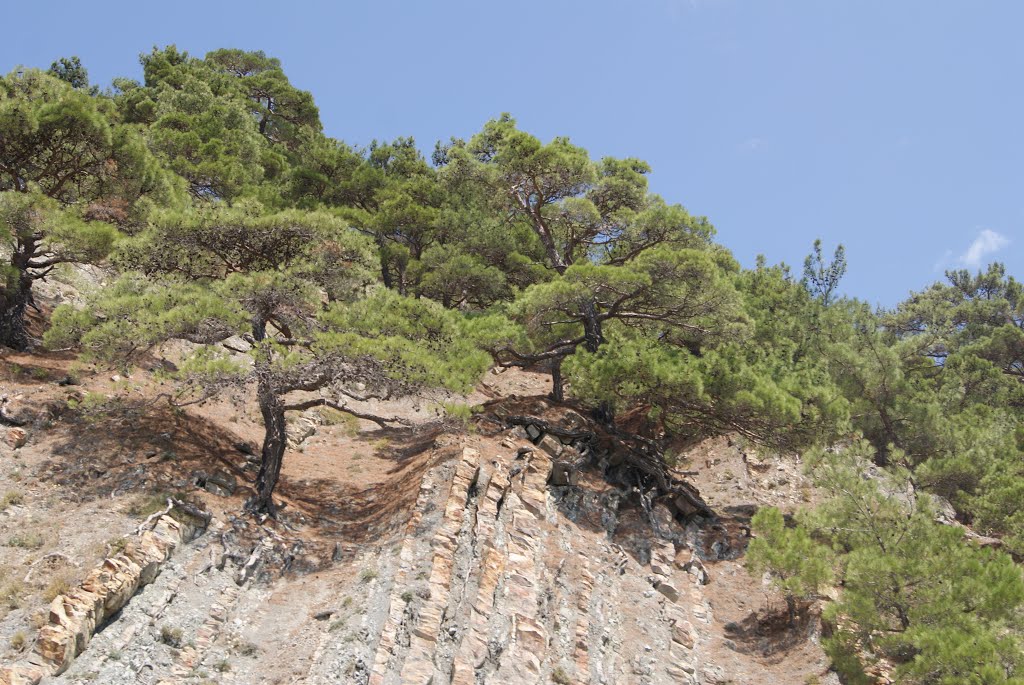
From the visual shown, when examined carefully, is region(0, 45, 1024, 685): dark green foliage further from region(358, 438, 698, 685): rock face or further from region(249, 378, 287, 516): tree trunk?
region(358, 438, 698, 685): rock face

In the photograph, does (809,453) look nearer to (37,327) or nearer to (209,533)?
(209,533)

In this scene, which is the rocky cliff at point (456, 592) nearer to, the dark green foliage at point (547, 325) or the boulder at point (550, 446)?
the boulder at point (550, 446)

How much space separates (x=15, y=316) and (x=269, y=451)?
7643 mm

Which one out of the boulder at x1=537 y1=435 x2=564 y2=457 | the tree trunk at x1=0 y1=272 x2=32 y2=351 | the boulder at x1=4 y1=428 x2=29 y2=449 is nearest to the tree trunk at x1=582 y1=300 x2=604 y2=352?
the boulder at x1=537 y1=435 x2=564 y2=457

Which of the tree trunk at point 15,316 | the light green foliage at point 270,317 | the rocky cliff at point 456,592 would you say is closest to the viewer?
the rocky cliff at point 456,592

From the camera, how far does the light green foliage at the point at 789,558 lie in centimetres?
1429

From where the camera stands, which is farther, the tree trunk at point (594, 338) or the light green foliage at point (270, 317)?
the tree trunk at point (594, 338)

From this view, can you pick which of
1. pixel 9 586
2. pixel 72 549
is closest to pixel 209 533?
pixel 72 549

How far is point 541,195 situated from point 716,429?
9.58 metres

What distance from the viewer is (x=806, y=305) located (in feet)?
98.6

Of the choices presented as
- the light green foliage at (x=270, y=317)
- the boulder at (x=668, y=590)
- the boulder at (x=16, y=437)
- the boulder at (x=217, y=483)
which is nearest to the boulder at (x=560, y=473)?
the boulder at (x=668, y=590)

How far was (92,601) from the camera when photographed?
9805 mm

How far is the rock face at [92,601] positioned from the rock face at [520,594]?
347 centimetres

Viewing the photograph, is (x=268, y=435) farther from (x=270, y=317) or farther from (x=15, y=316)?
(x=15, y=316)
